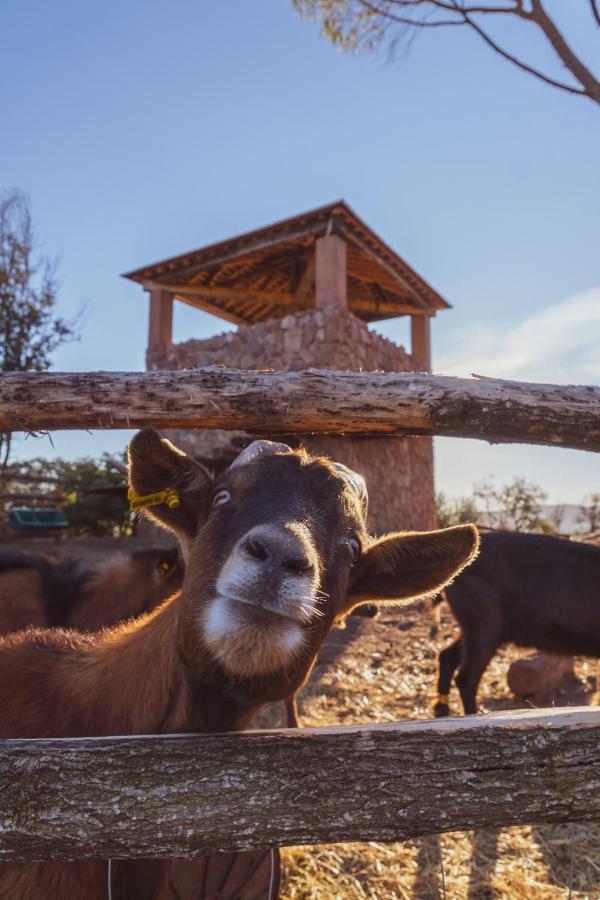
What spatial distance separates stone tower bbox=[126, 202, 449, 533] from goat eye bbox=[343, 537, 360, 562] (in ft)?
28.4

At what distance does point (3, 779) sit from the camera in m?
1.70

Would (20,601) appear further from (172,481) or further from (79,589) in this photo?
(172,481)

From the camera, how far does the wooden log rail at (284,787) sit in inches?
67.4

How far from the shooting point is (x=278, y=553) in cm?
201

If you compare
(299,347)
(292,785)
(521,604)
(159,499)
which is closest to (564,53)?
(299,347)

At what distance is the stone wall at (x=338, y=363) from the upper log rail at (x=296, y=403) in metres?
8.94

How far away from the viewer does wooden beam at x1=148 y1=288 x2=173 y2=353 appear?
51.0 feet

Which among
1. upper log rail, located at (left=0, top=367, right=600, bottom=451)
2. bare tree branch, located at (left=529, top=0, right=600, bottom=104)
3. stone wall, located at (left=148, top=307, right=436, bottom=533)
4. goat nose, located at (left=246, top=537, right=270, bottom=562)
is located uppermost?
bare tree branch, located at (left=529, top=0, right=600, bottom=104)

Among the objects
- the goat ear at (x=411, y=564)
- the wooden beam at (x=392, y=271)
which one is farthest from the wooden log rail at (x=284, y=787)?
the wooden beam at (x=392, y=271)

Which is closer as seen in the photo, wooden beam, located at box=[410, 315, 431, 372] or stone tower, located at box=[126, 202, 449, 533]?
stone tower, located at box=[126, 202, 449, 533]

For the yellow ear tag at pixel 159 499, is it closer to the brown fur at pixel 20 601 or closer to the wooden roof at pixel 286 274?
the brown fur at pixel 20 601

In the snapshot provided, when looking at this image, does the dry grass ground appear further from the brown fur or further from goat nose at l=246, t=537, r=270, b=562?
the brown fur

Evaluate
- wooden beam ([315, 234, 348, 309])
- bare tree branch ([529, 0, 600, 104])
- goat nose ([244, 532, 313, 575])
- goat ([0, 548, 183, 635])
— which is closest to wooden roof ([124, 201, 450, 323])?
wooden beam ([315, 234, 348, 309])

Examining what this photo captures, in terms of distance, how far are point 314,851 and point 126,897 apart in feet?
7.96
